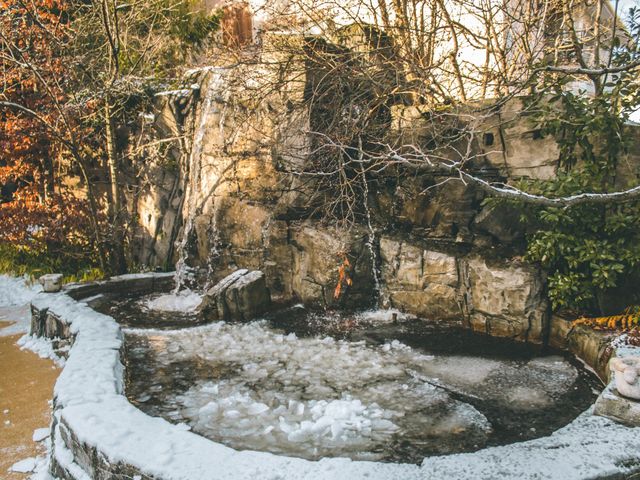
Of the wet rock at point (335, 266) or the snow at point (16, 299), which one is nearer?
the wet rock at point (335, 266)

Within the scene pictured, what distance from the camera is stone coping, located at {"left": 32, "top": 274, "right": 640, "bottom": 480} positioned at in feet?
9.17

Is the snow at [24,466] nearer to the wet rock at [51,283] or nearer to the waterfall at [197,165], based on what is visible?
the wet rock at [51,283]

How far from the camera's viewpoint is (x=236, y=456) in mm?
2969

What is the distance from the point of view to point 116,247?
10.0 m

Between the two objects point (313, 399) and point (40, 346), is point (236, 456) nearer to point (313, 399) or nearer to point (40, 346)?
point (313, 399)

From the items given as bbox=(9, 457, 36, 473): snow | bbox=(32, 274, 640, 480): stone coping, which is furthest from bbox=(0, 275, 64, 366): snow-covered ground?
bbox=(32, 274, 640, 480): stone coping

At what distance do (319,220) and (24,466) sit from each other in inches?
208

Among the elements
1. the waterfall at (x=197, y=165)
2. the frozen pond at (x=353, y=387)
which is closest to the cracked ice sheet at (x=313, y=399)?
the frozen pond at (x=353, y=387)

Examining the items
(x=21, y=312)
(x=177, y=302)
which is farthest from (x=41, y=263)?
(x=177, y=302)

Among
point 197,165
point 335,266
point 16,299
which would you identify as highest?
point 197,165

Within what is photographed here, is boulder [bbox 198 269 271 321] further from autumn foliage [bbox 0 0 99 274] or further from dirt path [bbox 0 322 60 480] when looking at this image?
autumn foliage [bbox 0 0 99 274]

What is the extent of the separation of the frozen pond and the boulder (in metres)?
0.40

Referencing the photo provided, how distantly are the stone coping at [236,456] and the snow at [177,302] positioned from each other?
12.2 ft

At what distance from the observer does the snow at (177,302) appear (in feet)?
25.3
